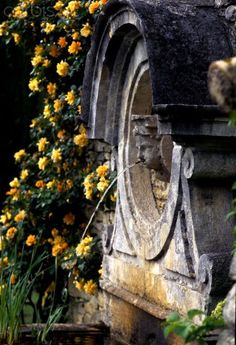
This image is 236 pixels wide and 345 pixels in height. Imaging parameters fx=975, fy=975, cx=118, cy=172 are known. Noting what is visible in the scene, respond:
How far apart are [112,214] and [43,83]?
144 cm

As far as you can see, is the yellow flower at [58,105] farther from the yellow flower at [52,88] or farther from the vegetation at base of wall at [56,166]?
the yellow flower at [52,88]

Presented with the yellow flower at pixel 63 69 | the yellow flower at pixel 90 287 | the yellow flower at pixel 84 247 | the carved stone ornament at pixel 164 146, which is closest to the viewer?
the carved stone ornament at pixel 164 146

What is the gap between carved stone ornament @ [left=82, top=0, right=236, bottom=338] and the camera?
5113 mm

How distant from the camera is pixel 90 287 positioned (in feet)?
24.6

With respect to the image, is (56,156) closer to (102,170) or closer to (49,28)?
(102,170)

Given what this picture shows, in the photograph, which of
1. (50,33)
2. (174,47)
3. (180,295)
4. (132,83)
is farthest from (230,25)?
(50,33)

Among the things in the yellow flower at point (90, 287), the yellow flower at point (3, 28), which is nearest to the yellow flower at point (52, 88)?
the yellow flower at point (3, 28)

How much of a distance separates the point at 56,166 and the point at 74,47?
1032 mm

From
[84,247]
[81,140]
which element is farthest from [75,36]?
[84,247]

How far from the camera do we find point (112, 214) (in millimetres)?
7434

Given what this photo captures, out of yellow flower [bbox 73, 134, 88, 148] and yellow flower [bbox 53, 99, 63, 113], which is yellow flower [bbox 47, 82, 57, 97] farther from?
yellow flower [bbox 73, 134, 88, 148]

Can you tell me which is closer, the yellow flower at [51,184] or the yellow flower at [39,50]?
the yellow flower at [51,184]

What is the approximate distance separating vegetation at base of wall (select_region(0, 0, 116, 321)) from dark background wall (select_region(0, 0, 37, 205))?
1925mm

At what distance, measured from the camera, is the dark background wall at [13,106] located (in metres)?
10.5
